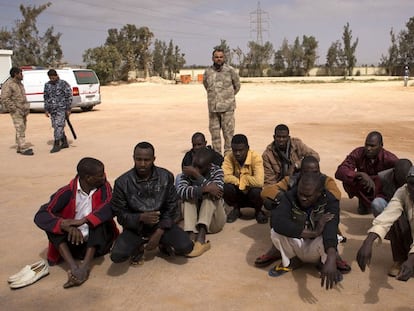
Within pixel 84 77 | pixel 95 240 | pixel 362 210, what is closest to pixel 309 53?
pixel 84 77

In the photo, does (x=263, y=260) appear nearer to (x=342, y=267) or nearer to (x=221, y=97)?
(x=342, y=267)

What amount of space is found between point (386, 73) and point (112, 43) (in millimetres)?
33244

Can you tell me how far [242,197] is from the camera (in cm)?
511

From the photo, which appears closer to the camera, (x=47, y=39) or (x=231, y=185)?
(x=231, y=185)

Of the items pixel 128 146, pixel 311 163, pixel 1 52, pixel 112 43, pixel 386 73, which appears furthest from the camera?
pixel 386 73

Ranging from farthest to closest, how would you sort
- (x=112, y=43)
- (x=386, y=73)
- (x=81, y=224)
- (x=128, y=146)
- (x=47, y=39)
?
(x=386, y=73), (x=112, y=43), (x=47, y=39), (x=128, y=146), (x=81, y=224)

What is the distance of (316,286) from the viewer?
349 cm

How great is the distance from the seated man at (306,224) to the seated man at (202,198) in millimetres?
849

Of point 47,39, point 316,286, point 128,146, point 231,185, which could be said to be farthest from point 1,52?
point 47,39

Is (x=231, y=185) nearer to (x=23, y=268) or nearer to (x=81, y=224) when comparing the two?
(x=81, y=224)

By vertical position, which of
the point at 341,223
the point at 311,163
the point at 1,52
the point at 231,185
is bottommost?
the point at 341,223

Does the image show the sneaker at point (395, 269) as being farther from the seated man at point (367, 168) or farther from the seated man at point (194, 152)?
the seated man at point (194, 152)

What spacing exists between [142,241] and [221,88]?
15.8 feet

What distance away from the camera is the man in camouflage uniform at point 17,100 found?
29.8 feet
